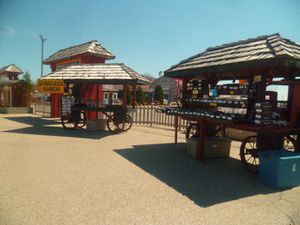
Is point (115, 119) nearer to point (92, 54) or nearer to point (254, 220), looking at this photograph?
point (92, 54)

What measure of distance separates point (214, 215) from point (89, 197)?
2.16m

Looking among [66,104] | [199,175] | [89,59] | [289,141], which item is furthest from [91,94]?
[289,141]

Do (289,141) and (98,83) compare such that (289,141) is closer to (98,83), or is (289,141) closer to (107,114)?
(107,114)

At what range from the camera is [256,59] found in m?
5.37

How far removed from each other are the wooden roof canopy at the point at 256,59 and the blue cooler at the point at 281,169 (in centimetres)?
192

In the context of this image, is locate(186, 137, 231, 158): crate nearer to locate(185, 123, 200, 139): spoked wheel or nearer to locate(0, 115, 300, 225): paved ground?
locate(0, 115, 300, 225): paved ground

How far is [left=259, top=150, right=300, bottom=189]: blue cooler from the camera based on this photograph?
195 inches

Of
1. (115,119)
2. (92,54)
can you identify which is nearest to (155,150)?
(115,119)

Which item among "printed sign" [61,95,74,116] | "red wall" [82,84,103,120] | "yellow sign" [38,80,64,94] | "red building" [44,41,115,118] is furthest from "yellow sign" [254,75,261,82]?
"red wall" [82,84,103,120]

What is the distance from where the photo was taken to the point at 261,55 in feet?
17.9

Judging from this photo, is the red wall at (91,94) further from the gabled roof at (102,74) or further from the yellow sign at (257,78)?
the yellow sign at (257,78)

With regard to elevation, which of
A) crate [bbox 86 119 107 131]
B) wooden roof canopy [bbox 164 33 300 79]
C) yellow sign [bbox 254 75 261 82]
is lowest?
crate [bbox 86 119 107 131]

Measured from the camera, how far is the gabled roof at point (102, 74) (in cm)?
1142

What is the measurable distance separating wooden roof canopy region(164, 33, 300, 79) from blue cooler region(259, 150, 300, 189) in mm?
1920
